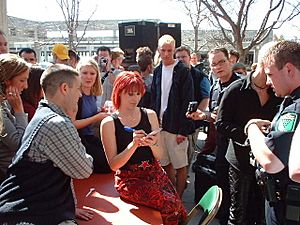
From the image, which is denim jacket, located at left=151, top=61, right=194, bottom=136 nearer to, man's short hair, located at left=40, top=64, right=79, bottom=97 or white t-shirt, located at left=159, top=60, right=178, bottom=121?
white t-shirt, located at left=159, top=60, right=178, bottom=121

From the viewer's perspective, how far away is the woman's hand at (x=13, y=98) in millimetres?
2371

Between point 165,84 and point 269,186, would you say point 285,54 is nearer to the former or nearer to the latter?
point 269,186

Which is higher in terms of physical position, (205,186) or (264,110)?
(264,110)

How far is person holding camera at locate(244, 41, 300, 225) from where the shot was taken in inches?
66.6

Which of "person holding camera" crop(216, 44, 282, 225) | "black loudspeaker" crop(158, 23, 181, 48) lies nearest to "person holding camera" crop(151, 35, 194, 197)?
"person holding camera" crop(216, 44, 282, 225)

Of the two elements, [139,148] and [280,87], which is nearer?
[280,87]

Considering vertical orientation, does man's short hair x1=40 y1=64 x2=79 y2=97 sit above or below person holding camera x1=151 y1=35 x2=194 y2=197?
above

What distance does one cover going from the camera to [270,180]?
1913mm

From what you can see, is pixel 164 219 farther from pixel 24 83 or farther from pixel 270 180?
pixel 24 83

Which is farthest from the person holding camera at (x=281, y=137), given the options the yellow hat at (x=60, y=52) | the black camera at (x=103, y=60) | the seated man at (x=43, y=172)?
the black camera at (x=103, y=60)

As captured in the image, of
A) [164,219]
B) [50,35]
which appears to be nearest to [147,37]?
[164,219]

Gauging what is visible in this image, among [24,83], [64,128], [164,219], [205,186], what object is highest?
[24,83]

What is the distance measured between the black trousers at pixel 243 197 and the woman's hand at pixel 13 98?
63.1 inches

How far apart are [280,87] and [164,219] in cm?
106
